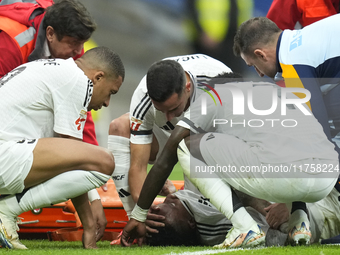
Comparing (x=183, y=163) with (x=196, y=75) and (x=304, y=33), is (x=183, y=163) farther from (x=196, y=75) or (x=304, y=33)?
(x=304, y=33)

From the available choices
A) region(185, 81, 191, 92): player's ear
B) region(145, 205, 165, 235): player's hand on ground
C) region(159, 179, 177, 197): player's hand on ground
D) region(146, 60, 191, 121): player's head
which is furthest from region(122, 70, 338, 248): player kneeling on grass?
region(159, 179, 177, 197): player's hand on ground

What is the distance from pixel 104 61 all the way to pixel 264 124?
→ 1108 millimetres

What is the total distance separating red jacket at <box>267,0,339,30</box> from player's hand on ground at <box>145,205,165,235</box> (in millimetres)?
2398

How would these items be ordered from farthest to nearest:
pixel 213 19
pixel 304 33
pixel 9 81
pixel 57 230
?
pixel 213 19 < pixel 57 230 < pixel 304 33 < pixel 9 81

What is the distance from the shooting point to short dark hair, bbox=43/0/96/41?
3174 mm

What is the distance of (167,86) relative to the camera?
263 centimetres

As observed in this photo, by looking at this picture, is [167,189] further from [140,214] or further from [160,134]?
[140,214]

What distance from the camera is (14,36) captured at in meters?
3.17

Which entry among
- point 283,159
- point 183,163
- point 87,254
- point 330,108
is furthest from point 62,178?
point 330,108

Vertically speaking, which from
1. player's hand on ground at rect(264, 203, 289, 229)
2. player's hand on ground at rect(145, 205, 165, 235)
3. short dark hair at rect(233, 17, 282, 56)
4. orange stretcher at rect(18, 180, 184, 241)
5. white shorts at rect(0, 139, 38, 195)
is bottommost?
orange stretcher at rect(18, 180, 184, 241)

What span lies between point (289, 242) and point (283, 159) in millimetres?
478

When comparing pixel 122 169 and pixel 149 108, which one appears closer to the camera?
pixel 149 108

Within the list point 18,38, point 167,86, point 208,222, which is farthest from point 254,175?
point 18,38

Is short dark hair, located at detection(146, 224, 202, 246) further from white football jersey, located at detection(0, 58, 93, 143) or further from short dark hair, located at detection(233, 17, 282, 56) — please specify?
short dark hair, located at detection(233, 17, 282, 56)
